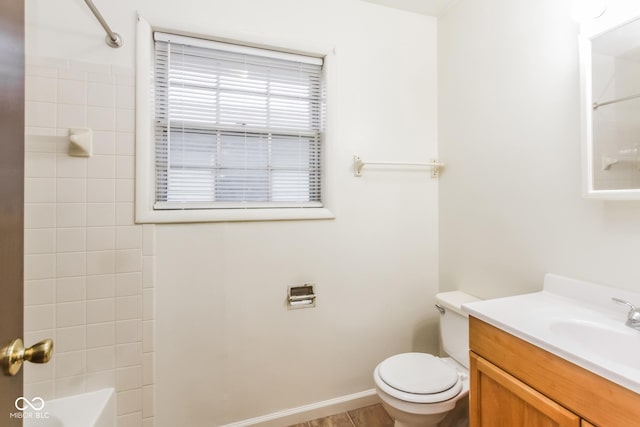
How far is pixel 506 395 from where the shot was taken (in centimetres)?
96

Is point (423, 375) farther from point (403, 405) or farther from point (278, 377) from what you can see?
point (278, 377)

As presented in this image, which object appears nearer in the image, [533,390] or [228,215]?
[533,390]

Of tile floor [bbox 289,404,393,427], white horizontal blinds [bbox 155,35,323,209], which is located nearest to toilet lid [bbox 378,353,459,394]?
tile floor [bbox 289,404,393,427]

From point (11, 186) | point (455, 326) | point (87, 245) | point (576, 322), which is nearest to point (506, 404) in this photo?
point (576, 322)

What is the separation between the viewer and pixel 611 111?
1038mm

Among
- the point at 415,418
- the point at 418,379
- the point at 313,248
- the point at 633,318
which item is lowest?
the point at 415,418

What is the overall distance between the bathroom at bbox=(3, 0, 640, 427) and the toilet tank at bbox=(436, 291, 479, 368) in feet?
0.57

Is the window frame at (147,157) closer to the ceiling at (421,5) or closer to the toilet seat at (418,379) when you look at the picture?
the ceiling at (421,5)

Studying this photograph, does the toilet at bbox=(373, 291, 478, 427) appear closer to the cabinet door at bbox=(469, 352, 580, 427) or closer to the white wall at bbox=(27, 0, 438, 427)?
the cabinet door at bbox=(469, 352, 580, 427)

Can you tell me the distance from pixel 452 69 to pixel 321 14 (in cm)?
88

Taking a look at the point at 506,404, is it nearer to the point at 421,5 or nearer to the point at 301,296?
the point at 301,296

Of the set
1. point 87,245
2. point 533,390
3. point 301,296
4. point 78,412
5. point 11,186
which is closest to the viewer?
point 11,186

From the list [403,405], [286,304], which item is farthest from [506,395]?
[286,304]

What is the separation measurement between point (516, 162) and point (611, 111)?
1.36 feet
